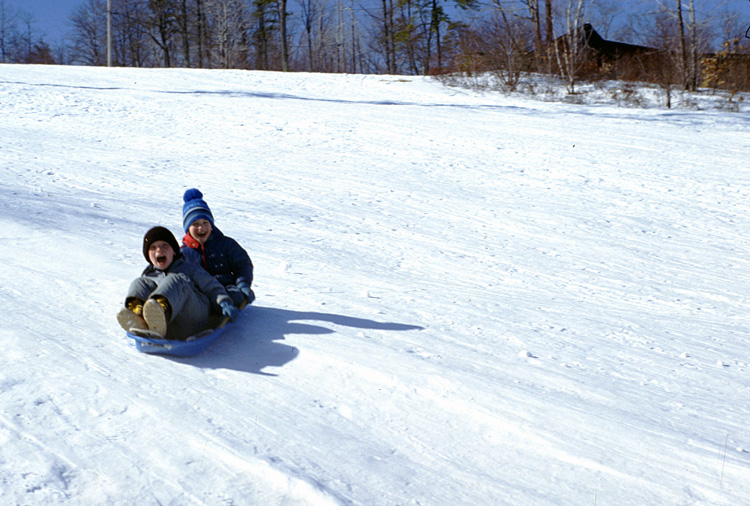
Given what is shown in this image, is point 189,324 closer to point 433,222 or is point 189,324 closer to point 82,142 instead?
point 433,222

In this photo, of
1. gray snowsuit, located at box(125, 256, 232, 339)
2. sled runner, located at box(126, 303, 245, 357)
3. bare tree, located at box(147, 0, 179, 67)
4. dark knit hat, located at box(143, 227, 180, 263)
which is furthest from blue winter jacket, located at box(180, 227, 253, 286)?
bare tree, located at box(147, 0, 179, 67)

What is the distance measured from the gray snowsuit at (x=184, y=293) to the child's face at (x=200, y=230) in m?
0.34

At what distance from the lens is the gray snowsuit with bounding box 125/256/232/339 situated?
12.1 ft

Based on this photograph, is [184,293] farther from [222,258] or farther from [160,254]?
[222,258]

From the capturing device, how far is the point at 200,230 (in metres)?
4.36

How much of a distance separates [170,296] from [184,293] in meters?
0.12

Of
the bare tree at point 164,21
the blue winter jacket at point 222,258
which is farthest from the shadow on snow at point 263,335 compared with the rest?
the bare tree at point 164,21

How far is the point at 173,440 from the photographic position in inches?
113

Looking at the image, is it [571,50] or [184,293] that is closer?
[184,293]

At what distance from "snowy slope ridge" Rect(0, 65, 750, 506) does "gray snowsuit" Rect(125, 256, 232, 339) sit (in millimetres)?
205

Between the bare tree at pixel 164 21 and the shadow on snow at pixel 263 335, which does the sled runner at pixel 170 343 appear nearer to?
the shadow on snow at pixel 263 335

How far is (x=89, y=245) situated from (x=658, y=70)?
20291 millimetres

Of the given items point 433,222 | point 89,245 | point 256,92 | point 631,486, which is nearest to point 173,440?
point 631,486

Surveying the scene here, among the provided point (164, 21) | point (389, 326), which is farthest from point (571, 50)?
point (164, 21)
